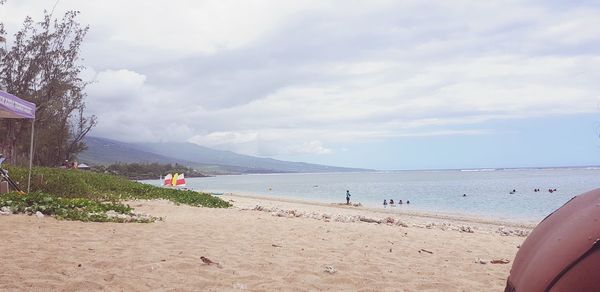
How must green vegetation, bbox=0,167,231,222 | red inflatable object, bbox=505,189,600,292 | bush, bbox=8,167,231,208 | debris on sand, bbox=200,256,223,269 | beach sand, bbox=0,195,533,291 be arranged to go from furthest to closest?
bush, bbox=8,167,231,208, green vegetation, bbox=0,167,231,222, debris on sand, bbox=200,256,223,269, beach sand, bbox=0,195,533,291, red inflatable object, bbox=505,189,600,292

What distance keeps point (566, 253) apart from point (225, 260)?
5693 mm

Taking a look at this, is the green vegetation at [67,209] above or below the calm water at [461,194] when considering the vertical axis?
above

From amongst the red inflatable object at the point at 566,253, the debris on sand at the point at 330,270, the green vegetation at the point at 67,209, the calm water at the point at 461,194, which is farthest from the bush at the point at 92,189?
the calm water at the point at 461,194

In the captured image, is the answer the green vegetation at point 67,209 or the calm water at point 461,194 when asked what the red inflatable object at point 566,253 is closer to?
the green vegetation at point 67,209

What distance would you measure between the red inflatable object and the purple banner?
44.9 feet

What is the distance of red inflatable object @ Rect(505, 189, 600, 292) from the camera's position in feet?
5.78

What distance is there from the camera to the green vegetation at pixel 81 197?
1124cm

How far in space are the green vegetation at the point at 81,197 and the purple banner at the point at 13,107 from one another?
226 centimetres

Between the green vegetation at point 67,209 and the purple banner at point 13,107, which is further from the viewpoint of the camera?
the purple banner at point 13,107

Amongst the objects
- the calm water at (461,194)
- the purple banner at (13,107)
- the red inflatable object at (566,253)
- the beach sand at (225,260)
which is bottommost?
the calm water at (461,194)

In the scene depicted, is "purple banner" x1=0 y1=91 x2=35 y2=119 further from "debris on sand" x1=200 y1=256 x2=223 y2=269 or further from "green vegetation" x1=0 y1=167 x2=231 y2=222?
"debris on sand" x1=200 y1=256 x2=223 y2=269

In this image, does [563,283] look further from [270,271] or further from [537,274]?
[270,271]

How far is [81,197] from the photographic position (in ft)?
55.0

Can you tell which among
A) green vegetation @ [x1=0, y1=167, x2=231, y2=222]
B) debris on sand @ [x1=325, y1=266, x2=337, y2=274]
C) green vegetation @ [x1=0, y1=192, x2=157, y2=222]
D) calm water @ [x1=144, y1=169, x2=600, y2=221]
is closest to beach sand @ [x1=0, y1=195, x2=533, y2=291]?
debris on sand @ [x1=325, y1=266, x2=337, y2=274]
